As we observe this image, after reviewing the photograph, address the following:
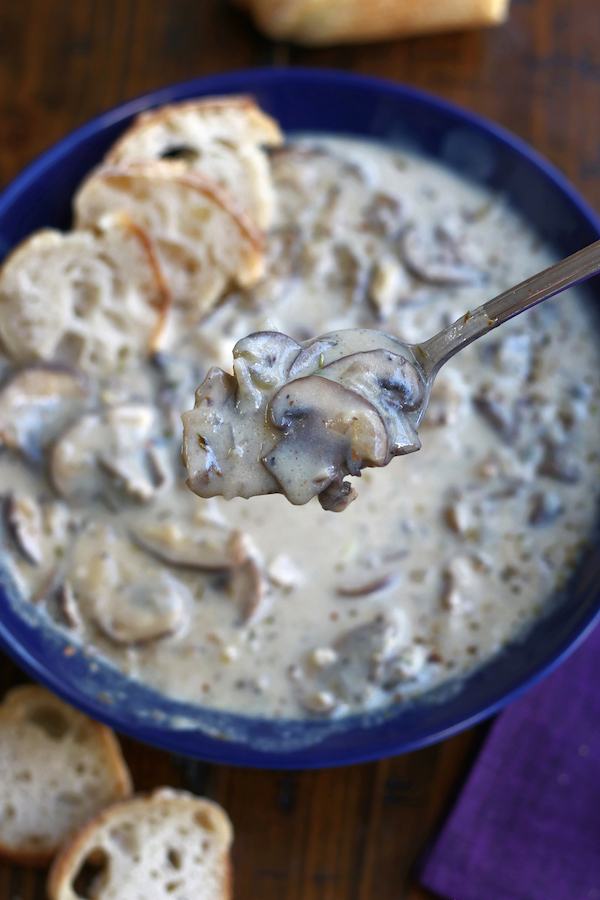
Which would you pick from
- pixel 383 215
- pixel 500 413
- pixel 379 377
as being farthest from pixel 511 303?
pixel 383 215

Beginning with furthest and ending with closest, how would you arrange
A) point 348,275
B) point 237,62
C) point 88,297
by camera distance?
1. point 237,62
2. point 348,275
3. point 88,297

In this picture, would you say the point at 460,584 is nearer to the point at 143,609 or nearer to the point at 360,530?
the point at 360,530

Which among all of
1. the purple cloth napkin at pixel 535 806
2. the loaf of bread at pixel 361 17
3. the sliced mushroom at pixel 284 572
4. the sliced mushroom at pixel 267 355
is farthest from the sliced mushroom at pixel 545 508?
the loaf of bread at pixel 361 17

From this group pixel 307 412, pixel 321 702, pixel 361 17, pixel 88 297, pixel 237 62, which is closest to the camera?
pixel 307 412

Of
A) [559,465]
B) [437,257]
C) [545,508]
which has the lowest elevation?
[545,508]

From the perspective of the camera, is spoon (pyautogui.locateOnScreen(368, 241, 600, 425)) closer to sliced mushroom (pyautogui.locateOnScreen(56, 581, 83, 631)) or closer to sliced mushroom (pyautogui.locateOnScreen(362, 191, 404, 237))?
sliced mushroom (pyautogui.locateOnScreen(362, 191, 404, 237))

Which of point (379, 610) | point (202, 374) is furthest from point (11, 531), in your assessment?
point (379, 610)

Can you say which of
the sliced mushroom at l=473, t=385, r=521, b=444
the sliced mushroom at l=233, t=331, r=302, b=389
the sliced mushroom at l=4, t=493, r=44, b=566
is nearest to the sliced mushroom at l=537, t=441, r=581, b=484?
the sliced mushroom at l=473, t=385, r=521, b=444
